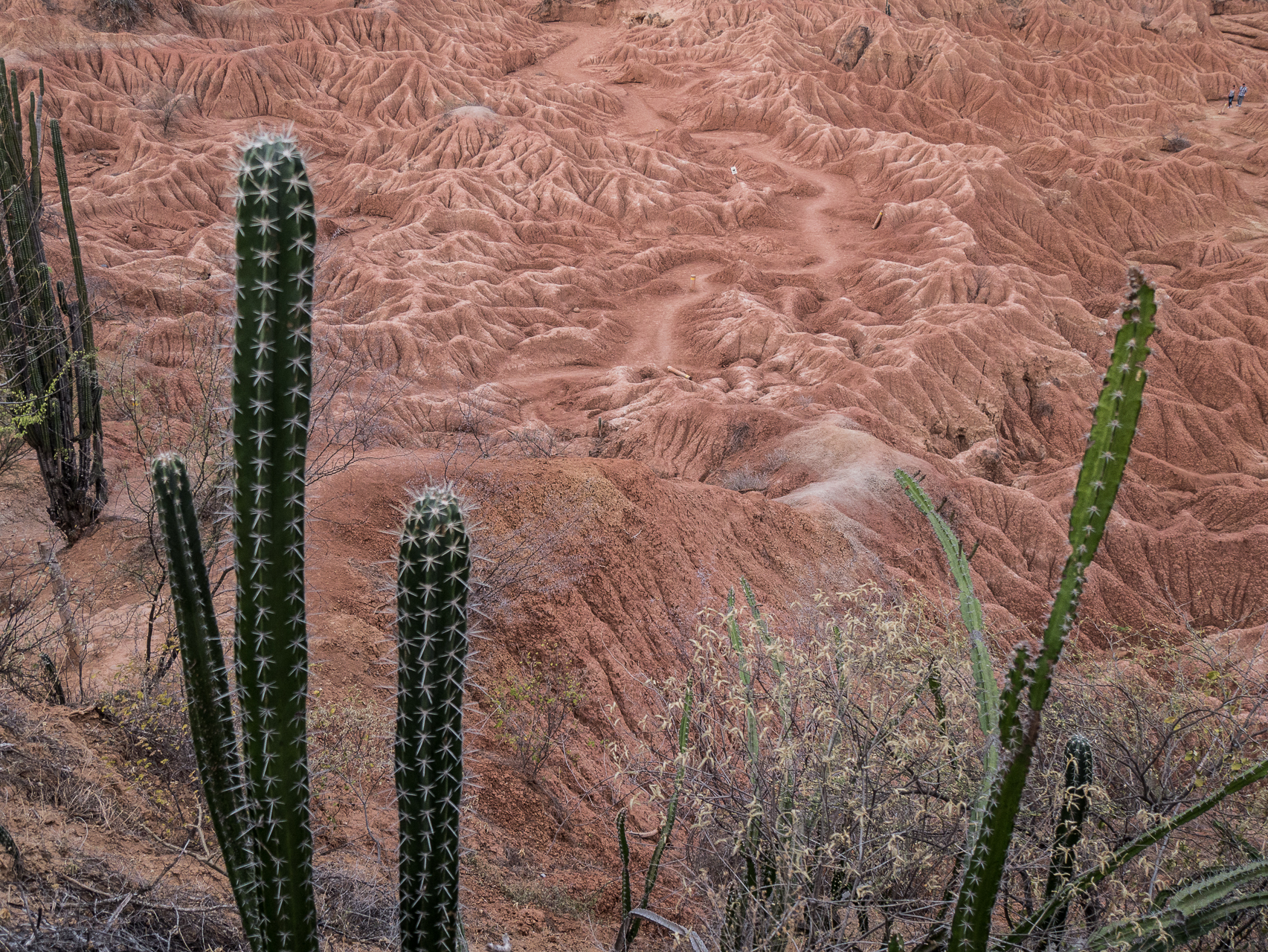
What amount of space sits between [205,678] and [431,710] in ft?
3.25

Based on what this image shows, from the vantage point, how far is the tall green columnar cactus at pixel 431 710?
9.82ft

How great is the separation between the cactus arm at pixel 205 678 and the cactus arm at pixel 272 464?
401 millimetres

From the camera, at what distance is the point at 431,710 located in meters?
3.06

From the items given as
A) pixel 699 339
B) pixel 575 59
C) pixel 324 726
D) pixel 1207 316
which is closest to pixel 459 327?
pixel 699 339

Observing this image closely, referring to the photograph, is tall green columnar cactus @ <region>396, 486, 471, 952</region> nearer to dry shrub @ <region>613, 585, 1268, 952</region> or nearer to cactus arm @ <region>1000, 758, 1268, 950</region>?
dry shrub @ <region>613, 585, 1268, 952</region>

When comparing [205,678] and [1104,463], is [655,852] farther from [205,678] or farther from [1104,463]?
[1104,463]

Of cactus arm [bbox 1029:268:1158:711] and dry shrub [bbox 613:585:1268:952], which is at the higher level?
cactus arm [bbox 1029:268:1158:711]

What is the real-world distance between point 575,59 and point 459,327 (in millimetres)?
28454

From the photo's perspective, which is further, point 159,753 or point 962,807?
point 159,753

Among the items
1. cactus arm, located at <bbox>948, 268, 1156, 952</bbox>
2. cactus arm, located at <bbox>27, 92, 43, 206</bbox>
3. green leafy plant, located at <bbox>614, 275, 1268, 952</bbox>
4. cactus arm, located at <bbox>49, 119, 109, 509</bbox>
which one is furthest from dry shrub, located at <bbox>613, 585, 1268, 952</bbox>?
cactus arm, located at <bbox>27, 92, 43, 206</bbox>

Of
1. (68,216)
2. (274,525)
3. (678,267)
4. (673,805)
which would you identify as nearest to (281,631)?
(274,525)

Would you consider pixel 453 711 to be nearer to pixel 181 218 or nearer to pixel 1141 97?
pixel 181 218

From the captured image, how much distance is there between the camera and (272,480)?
9.16 ft

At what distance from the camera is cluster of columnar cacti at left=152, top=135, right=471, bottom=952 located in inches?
109
